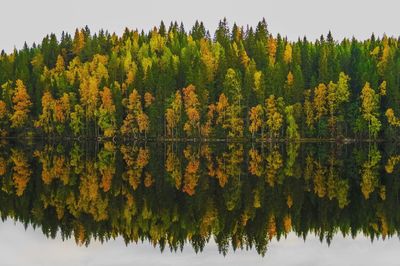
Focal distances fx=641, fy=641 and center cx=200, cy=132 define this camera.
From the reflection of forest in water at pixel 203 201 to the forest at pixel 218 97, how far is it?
193 ft

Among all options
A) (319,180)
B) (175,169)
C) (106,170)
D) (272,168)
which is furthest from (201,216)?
(272,168)

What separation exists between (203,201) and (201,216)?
5.57m

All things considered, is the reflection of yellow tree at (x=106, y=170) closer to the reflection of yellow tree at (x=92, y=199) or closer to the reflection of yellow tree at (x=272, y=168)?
the reflection of yellow tree at (x=92, y=199)

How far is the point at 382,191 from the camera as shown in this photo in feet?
163

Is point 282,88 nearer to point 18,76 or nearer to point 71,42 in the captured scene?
point 18,76

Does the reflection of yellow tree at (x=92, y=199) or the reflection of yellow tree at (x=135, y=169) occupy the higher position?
the reflection of yellow tree at (x=135, y=169)

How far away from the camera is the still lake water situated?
30406 millimetres

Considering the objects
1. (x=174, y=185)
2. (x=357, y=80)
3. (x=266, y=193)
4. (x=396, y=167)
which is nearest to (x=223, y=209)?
(x=266, y=193)

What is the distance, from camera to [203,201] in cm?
4441

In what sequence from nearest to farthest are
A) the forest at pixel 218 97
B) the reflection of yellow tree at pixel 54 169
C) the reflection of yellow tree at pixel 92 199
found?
1. the reflection of yellow tree at pixel 92 199
2. the reflection of yellow tree at pixel 54 169
3. the forest at pixel 218 97

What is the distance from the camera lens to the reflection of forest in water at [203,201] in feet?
115

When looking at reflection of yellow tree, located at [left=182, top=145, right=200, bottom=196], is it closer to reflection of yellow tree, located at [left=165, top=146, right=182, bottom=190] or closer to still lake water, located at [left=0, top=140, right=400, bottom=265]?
still lake water, located at [left=0, top=140, right=400, bottom=265]

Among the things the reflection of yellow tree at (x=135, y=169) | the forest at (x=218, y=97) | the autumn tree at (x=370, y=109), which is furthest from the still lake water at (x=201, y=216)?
the forest at (x=218, y=97)

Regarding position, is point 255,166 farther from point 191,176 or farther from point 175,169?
point 191,176
